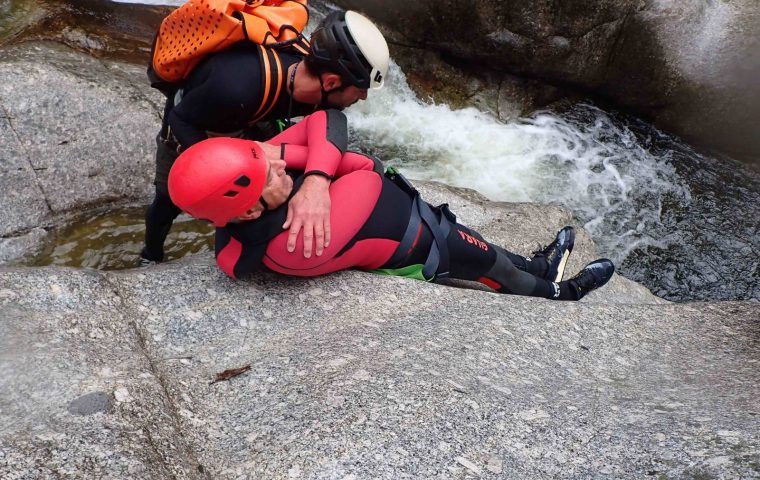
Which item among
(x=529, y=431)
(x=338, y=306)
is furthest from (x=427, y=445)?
(x=338, y=306)

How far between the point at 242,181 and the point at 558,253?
3.33 meters

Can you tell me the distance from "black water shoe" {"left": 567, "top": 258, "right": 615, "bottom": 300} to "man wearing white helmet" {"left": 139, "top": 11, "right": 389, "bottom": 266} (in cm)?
247

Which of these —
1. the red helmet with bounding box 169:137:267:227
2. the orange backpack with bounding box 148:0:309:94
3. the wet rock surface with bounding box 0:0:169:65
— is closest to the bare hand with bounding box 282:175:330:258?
the red helmet with bounding box 169:137:267:227

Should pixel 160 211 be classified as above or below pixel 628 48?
below

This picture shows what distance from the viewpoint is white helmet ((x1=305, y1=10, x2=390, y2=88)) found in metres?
3.70

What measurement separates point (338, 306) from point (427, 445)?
51.0 inches

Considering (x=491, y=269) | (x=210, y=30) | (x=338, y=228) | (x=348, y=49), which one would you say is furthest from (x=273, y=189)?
(x=491, y=269)

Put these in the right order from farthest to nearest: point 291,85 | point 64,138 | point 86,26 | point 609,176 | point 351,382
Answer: point 609,176, point 86,26, point 64,138, point 291,85, point 351,382

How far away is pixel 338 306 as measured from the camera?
3.77m

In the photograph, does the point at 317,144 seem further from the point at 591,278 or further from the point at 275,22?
the point at 591,278

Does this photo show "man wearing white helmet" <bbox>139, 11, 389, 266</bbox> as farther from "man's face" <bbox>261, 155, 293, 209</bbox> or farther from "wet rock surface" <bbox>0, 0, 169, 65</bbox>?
"wet rock surface" <bbox>0, 0, 169, 65</bbox>

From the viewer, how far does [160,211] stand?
15.6ft

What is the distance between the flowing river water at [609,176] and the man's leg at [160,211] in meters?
1.05

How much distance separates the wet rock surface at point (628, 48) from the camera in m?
8.16
